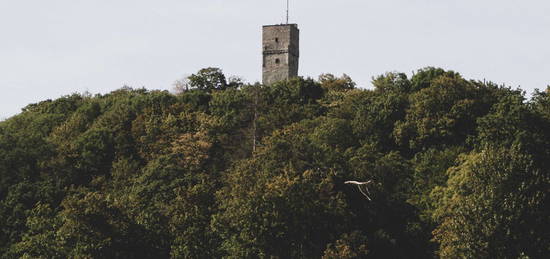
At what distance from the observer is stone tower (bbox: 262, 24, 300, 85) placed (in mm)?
84625

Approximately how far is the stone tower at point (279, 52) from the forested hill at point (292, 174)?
6769mm

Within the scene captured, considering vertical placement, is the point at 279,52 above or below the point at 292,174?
above

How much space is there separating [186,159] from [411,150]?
45.9 feet

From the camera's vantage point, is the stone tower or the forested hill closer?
the forested hill

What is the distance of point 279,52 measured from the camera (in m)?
84.8

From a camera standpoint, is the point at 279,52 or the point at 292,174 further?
the point at 279,52

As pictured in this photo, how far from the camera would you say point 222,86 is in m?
84.5

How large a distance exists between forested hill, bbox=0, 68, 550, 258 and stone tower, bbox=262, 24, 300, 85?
6.77 metres

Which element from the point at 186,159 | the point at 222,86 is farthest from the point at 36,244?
the point at 222,86

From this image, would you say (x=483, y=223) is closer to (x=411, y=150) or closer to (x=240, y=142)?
(x=411, y=150)

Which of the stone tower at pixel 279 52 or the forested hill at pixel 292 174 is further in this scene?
the stone tower at pixel 279 52

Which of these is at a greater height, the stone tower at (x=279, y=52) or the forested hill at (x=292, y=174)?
the stone tower at (x=279, y=52)

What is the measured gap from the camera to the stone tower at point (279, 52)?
84.6 m

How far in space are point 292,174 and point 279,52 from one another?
29.6 meters
